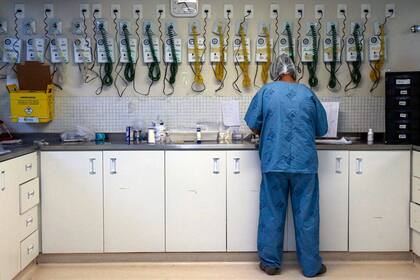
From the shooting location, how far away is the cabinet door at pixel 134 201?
3533mm

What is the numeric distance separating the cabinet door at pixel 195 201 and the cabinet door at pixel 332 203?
0.56 m

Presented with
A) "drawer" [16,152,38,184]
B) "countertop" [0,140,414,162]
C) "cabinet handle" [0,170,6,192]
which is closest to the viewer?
"cabinet handle" [0,170,6,192]

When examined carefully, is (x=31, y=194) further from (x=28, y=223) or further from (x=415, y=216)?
(x=415, y=216)

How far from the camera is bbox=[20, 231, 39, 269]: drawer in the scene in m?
3.21

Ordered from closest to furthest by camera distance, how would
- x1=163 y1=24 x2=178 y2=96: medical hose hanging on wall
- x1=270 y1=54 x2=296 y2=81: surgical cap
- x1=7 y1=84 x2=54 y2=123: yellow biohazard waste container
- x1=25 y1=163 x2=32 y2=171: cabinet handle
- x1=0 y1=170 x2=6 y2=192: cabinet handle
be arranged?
x1=0 y1=170 x2=6 y2=192: cabinet handle
x1=25 y1=163 x2=32 y2=171: cabinet handle
x1=270 y1=54 x2=296 y2=81: surgical cap
x1=7 y1=84 x2=54 y2=123: yellow biohazard waste container
x1=163 y1=24 x2=178 y2=96: medical hose hanging on wall

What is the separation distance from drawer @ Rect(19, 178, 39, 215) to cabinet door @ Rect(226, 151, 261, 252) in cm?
143

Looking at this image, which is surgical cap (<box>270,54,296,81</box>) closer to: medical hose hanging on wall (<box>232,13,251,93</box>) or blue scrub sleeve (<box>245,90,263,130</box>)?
blue scrub sleeve (<box>245,90,263,130</box>)

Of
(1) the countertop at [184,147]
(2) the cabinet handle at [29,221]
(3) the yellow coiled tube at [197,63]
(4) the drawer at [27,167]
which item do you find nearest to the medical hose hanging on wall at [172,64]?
(3) the yellow coiled tube at [197,63]

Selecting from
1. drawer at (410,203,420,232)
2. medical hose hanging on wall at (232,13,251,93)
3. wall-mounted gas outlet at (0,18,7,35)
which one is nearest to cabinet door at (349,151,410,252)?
drawer at (410,203,420,232)

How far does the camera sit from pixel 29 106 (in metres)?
3.85

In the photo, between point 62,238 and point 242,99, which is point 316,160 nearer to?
point 242,99

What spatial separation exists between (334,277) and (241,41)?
80.9 inches

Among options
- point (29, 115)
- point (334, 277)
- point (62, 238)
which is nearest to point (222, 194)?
point (334, 277)

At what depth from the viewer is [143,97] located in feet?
13.4
